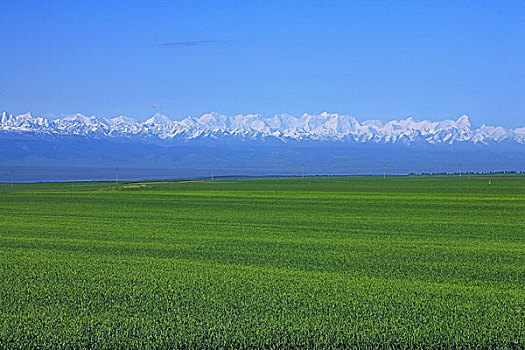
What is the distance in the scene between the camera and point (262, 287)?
11.0 m

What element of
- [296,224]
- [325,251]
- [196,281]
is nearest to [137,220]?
[296,224]

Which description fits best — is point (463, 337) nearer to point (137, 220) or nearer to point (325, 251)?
point (325, 251)

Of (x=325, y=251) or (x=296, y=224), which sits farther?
(x=296, y=224)

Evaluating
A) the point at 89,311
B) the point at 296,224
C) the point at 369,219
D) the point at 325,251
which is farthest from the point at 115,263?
the point at 369,219

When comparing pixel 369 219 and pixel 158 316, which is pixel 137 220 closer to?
pixel 369 219

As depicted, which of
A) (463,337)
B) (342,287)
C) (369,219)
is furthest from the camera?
(369,219)

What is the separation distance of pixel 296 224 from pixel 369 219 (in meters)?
3.93

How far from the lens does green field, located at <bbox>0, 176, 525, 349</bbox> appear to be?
8.27 meters

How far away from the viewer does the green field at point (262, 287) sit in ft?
27.1

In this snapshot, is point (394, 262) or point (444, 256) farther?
point (444, 256)

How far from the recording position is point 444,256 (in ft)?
48.6

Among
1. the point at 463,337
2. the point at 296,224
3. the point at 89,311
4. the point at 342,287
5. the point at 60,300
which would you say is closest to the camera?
the point at 463,337

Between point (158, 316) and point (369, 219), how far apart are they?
17.4 metres

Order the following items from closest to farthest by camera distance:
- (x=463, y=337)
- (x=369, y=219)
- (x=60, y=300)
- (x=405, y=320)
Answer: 1. (x=463, y=337)
2. (x=405, y=320)
3. (x=60, y=300)
4. (x=369, y=219)
